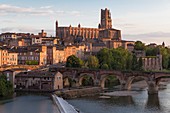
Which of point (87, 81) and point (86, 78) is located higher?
point (86, 78)

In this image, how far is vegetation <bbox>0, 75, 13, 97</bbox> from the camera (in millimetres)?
42125

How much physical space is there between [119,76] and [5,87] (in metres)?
16.6

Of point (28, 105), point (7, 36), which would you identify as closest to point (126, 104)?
point (28, 105)

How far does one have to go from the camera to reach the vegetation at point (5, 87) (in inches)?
1658

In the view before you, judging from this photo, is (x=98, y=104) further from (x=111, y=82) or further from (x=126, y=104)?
(x=111, y=82)

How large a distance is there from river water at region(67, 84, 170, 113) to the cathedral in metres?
68.7

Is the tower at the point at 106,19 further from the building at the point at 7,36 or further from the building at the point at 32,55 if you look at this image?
the building at the point at 32,55

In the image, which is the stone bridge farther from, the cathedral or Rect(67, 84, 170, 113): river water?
the cathedral

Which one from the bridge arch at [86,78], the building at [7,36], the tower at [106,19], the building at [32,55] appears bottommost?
the bridge arch at [86,78]

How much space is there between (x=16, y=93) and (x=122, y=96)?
1288 centimetres

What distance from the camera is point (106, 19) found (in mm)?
131000

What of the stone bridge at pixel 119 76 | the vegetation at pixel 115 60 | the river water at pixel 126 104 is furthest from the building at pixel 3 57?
the river water at pixel 126 104

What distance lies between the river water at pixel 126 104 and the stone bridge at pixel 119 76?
3.22 meters

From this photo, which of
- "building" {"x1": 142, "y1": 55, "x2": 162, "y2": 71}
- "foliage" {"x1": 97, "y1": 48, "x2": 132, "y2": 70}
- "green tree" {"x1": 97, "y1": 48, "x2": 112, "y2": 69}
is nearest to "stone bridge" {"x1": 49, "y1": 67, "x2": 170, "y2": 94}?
"foliage" {"x1": 97, "y1": 48, "x2": 132, "y2": 70}
